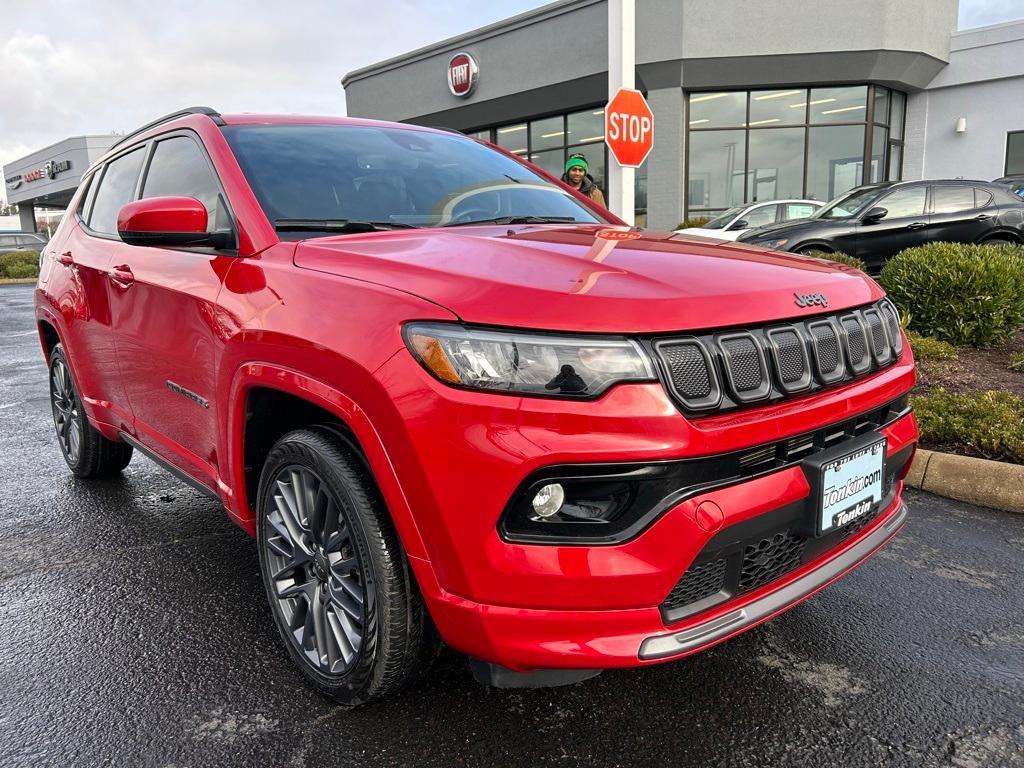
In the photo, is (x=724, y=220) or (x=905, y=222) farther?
(x=724, y=220)

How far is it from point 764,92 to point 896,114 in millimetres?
4300

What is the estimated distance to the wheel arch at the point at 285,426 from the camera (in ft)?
5.79

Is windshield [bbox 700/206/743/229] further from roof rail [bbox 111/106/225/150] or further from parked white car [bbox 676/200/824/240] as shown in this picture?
roof rail [bbox 111/106/225/150]

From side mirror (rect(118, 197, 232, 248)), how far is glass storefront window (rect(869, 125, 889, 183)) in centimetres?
2015

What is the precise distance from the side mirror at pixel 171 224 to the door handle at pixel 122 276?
0.60m

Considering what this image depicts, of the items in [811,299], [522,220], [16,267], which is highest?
[522,220]

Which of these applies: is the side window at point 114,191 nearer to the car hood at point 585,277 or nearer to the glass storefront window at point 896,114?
the car hood at point 585,277

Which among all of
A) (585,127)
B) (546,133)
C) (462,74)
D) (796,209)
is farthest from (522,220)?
(462,74)

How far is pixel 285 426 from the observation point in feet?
7.62

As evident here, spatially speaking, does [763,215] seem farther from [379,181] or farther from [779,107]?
[379,181]

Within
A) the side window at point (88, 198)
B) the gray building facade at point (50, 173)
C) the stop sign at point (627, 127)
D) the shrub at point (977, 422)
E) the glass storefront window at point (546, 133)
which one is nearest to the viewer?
the shrub at point (977, 422)

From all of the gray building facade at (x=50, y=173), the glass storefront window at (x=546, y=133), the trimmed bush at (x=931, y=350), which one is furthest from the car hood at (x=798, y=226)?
the gray building facade at (x=50, y=173)

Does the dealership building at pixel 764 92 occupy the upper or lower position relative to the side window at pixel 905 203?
upper

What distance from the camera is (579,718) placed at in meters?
2.09
